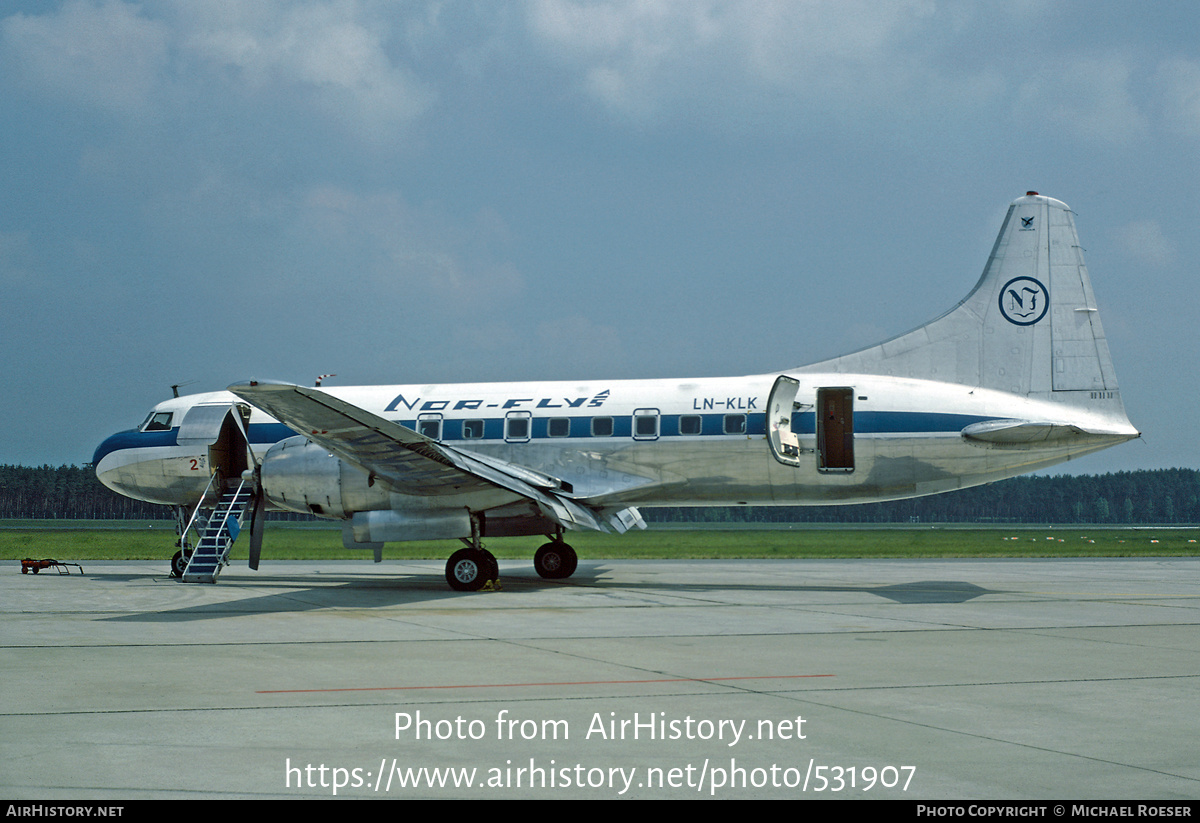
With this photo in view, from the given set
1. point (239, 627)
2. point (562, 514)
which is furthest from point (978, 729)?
point (562, 514)

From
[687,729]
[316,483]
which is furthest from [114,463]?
[687,729]

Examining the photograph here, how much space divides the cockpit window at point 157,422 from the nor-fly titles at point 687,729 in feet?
66.2

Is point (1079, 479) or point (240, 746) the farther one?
point (1079, 479)

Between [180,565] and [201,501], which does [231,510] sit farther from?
[180,565]

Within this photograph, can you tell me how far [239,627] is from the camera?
45.3ft

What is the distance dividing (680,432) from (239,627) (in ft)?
33.9

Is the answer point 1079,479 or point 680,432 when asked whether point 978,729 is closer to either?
point 680,432

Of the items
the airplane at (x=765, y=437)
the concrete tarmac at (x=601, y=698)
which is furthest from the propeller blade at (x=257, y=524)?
the concrete tarmac at (x=601, y=698)

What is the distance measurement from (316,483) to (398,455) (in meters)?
2.88

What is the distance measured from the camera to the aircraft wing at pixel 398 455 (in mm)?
16766

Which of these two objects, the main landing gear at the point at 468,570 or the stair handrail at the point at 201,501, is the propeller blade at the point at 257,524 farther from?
the main landing gear at the point at 468,570

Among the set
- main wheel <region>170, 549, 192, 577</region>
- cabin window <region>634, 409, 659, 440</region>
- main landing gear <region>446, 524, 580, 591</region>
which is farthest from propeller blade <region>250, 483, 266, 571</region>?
cabin window <region>634, 409, 659, 440</region>

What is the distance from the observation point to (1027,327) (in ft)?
66.2

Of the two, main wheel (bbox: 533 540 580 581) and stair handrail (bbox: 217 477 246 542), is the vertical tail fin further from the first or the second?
stair handrail (bbox: 217 477 246 542)
